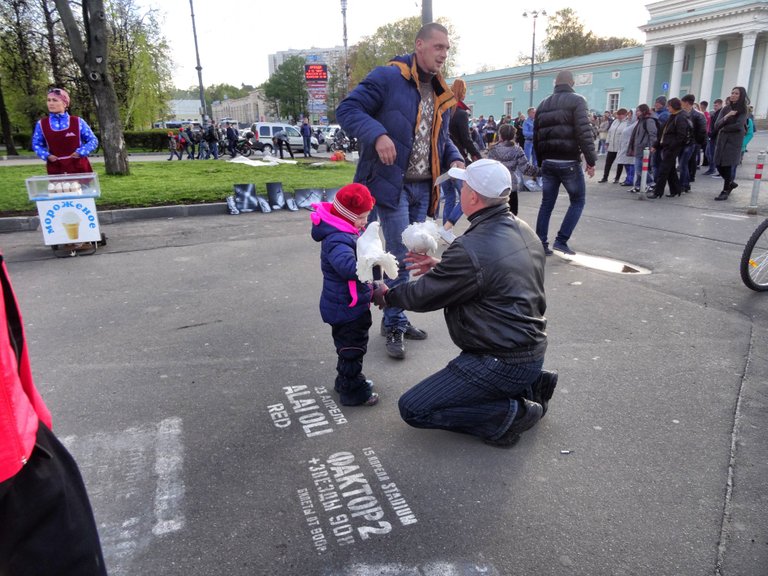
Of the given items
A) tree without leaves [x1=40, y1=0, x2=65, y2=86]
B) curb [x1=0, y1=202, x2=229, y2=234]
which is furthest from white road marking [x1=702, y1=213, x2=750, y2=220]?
tree without leaves [x1=40, y1=0, x2=65, y2=86]

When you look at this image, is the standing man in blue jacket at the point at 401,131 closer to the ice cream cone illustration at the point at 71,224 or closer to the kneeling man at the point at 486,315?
the kneeling man at the point at 486,315

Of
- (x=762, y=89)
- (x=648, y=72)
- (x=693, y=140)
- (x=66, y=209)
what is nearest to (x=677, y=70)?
(x=648, y=72)

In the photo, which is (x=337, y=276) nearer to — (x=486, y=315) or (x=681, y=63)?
(x=486, y=315)

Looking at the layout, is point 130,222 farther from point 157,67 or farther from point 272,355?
point 157,67

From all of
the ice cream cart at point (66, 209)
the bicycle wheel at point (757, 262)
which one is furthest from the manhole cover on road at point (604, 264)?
the ice cream cart at point (66, 209)

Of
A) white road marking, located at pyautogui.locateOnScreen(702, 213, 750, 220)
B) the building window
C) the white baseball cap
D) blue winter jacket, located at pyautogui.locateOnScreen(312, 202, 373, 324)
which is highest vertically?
the building window

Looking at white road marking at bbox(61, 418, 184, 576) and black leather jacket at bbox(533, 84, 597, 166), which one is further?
black leather jacket at bbox(533, 84, 597, 166)

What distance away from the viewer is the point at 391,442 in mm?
3105

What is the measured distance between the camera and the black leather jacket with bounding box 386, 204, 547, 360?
2.86m

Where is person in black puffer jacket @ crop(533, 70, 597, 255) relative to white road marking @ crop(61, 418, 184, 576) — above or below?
above

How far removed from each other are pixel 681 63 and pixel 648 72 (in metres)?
2.77

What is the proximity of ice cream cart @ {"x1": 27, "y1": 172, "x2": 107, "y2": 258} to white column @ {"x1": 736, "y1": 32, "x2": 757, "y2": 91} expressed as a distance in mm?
50973

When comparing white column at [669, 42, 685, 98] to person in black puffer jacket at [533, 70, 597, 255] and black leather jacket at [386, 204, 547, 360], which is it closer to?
person in black puffer jacket at [533, 70, 597, 255]

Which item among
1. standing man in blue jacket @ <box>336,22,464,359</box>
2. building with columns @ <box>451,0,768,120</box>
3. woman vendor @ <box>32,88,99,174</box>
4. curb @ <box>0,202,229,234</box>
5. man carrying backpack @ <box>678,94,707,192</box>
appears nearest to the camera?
standing man in blue jacket @ <box>336,22,464,359</box>
